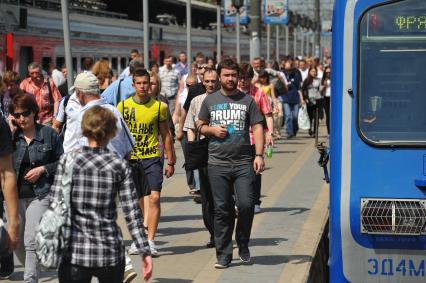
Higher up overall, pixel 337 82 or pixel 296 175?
pixel 337 82

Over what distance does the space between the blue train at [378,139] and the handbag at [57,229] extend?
7.20 ft

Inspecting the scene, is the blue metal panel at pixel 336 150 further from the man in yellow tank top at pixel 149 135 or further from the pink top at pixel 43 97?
the pink top at pixel 43 97

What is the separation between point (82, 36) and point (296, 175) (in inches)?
446

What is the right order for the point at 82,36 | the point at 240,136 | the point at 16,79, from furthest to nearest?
the point at 82,36, the point at 16,79, the point at 240,136

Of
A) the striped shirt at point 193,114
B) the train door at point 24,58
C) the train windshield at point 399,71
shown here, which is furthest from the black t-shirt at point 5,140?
the train door at point 24,58

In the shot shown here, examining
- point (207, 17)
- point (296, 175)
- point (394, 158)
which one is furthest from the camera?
point (207, 17)

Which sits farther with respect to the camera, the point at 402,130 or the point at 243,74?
the point at 243,74

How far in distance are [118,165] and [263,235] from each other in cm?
551

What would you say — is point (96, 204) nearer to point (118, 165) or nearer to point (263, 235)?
point (118, 165)

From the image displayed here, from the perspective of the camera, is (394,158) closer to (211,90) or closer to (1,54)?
(211,90)

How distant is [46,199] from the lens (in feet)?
27.7

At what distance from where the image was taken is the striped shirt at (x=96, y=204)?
20.3 feet

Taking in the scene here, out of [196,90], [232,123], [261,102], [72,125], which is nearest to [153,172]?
[232,123]

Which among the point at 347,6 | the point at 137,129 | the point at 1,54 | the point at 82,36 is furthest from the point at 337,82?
the point at 82,36
